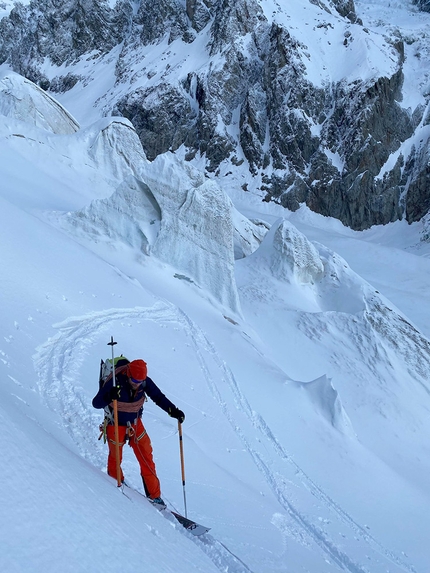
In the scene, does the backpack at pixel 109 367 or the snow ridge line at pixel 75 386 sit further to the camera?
the backpack at pixel 109 367

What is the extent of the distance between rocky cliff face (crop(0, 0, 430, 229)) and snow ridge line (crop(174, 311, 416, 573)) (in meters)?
49.6

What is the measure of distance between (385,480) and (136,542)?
30.0ft

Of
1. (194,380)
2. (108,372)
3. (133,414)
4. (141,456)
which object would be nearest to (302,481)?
(194,380)

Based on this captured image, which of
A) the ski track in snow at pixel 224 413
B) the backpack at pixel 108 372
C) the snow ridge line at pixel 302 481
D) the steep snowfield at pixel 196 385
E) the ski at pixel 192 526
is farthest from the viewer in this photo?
the snow ridge line at pixel 302 481

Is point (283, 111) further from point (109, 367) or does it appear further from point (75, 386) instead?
point (109, 367)

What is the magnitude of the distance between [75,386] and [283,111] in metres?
58.3

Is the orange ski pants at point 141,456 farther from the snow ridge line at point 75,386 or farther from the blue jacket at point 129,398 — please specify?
the snow ridge line at point 75,386

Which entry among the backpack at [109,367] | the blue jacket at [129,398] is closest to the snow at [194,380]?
the blue jacket at [129,398]

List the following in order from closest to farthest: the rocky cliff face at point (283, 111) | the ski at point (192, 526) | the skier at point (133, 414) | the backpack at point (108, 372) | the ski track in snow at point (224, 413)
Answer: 1. the ski at point (192, 526)
2. the skier at point (133, 414)
3. the backpack at point (108, 372)
4. the ski track in snow at point (224, 413)
5. the rocky cliff face at point (283, 111)

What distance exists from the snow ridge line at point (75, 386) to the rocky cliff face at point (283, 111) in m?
51.0

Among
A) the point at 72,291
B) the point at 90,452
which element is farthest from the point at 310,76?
the point at 90,452

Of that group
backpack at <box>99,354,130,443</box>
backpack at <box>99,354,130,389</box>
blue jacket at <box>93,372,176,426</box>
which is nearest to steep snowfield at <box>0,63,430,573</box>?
backpack at <box>99,354,130,443</box>

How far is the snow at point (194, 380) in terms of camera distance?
352cm

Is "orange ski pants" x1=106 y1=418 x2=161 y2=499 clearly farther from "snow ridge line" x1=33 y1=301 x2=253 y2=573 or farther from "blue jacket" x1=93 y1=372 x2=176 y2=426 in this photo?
"snow ridge line" x1=33 y1=301 x2=253 y2=573
